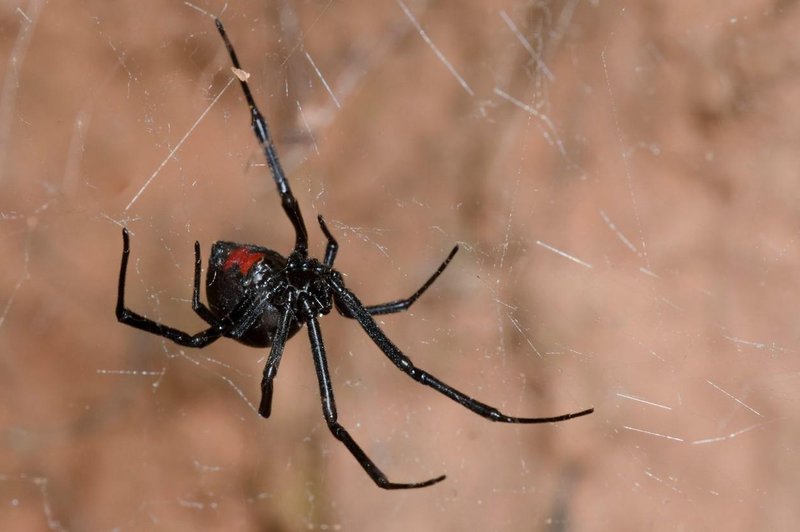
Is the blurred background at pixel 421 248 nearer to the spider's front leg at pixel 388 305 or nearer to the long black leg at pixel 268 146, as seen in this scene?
the spider's front leg at pixel 388 305

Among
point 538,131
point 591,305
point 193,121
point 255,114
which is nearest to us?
point 255,114

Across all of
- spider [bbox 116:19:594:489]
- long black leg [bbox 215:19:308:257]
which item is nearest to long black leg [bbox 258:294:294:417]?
spider [bbox 116:19:594:489]

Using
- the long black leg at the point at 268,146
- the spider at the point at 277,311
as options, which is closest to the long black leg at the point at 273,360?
the spider at the point at 277,311

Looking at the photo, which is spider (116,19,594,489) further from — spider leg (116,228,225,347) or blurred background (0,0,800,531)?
blurred background (0,0,800,531)

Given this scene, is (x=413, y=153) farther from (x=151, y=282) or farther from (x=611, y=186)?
(x=151, y=282)

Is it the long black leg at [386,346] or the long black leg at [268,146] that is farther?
the long black leg at [386,346]

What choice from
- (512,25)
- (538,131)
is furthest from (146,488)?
(512,25)
